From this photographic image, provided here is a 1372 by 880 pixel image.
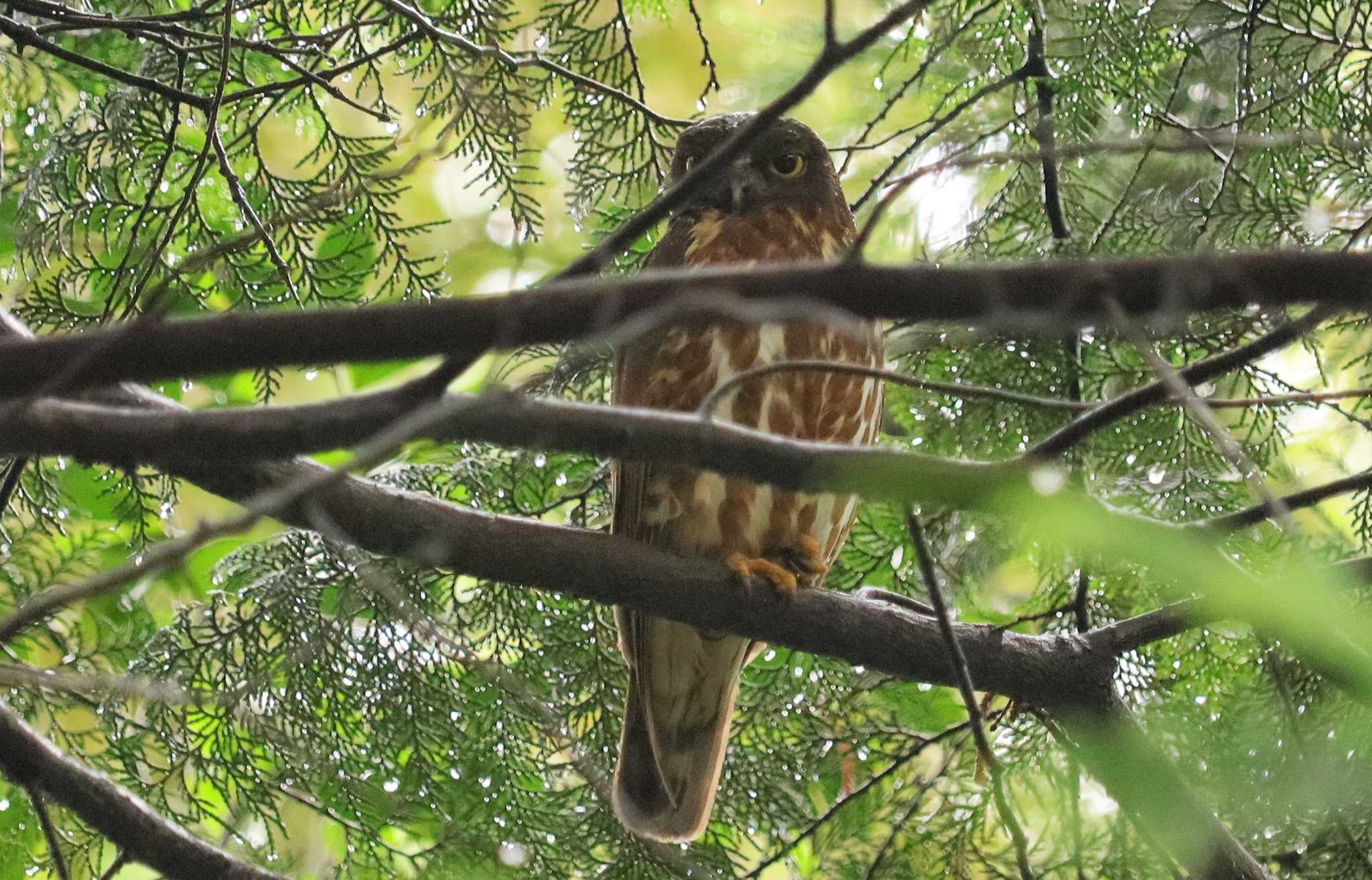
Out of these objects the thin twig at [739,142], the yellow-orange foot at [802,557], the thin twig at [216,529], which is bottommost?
the thin twig at [216,529]

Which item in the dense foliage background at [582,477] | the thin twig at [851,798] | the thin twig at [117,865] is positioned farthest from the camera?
the thin twig at [851,798]

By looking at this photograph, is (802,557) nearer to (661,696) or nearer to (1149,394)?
(661,696)

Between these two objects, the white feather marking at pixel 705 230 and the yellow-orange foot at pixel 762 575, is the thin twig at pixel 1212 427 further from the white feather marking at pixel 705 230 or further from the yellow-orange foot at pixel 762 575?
the white feather marking at pixel 705 230

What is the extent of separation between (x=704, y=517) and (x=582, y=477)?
51 centimetres

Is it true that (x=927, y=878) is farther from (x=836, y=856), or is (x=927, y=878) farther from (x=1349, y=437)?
(x=1349, y=437)

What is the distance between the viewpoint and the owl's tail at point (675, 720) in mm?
2857

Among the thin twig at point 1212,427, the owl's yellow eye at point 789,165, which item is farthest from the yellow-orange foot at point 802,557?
the thin twig at point 1212,427

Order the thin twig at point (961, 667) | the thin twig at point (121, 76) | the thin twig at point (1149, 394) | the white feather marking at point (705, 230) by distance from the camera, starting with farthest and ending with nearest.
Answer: the white feather marking at point (705, 230)
the thin twig at point (121, 76)
the thin twig at point (961, 667)
the thin twig at point (1149, 394)

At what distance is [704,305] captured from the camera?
1123mm

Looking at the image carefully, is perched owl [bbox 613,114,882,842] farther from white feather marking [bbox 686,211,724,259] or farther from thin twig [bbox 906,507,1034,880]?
thin twig [bbox 906,507,1034,880]

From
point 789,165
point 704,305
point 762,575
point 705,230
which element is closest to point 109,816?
point 762,575

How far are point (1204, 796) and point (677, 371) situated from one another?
4.47 ft

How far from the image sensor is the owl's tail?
2.86 meters

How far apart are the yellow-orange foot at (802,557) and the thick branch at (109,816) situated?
1318 millimetres
